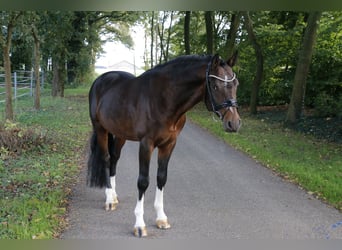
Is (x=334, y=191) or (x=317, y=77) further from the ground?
(x=317, y=77)

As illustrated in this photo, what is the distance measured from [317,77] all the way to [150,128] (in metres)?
7.42

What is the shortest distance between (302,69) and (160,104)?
6378 mm

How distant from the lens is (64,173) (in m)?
5.02

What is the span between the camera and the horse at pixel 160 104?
287cm

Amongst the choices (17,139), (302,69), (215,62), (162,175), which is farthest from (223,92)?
(302,69)

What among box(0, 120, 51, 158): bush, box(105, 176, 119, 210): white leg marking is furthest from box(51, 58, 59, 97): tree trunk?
box(105, 176, 119, 210): white leg marking

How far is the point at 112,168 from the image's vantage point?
416 centimetres

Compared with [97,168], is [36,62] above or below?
above

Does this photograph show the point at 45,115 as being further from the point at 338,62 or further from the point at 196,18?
the point at 338,62

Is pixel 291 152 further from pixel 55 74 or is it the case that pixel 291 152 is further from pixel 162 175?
pixel 55 74

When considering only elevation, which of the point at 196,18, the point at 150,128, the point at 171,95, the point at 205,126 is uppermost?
the point at 196,18

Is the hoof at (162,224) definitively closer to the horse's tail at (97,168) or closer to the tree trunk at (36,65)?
the horse's tail at (97,168)

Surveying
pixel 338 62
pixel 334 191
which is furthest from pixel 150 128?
pixel 338 62

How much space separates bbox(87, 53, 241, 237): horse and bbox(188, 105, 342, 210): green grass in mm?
2145
